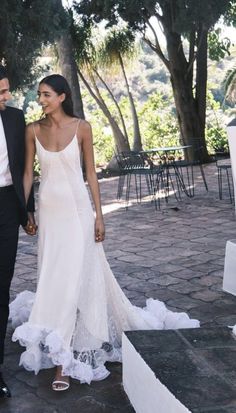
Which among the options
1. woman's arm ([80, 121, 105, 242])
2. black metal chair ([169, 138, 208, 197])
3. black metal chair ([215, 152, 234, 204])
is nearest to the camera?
woman's arm ([80, 121, 105, 242])

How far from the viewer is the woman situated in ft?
10.2

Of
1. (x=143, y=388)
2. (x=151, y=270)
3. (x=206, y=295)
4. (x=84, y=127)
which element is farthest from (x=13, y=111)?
(x=151, y=270)

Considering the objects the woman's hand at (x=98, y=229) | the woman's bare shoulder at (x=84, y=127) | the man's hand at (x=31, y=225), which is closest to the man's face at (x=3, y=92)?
the woman's bare shoulder at (x=84, y=127)

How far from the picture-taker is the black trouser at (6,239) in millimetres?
3002

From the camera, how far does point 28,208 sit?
3.24 m

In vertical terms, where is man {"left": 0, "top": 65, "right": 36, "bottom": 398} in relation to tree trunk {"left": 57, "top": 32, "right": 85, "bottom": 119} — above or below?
below

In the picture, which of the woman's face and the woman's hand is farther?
the woman's hand

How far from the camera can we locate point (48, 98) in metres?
3.07

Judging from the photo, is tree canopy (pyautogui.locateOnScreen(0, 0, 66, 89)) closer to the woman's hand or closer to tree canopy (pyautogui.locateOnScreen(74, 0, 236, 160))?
tree canopy (pyautogui.locateOnScreen(74, 0, 236, 160))

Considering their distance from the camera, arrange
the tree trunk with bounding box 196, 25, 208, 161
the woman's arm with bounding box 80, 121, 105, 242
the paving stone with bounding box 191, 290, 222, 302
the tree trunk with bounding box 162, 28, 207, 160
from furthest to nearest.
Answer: the tree trunk with bounding box 196, 25, 208, 161 < the tree trunk with bounding box 162, 28, 207, 160 < the paving stone with bounding box 191, 290, 222, 302 < the woman's arm with bounding box 80, 121, 105, 242

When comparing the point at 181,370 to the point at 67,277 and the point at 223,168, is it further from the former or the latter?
the point at 223,168

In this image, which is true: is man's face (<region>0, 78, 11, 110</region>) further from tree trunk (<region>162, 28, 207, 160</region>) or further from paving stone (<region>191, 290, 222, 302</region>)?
tree trunk (<region>162, 28, 207, 160</region>)

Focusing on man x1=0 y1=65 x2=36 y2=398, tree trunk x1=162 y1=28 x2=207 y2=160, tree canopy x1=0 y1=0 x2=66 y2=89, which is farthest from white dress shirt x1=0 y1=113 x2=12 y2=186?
tree trunk x1=162 y1=28 x2=207 y2=160

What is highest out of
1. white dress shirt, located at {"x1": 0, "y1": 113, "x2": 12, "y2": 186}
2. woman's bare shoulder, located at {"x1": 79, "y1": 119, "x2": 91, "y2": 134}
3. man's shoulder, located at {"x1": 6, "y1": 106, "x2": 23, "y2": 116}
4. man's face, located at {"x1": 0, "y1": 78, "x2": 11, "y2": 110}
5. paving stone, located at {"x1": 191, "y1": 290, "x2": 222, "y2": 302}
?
man's face, located at {"x1": 0, "y1": 78, "x2": 11, "y2": 110}
